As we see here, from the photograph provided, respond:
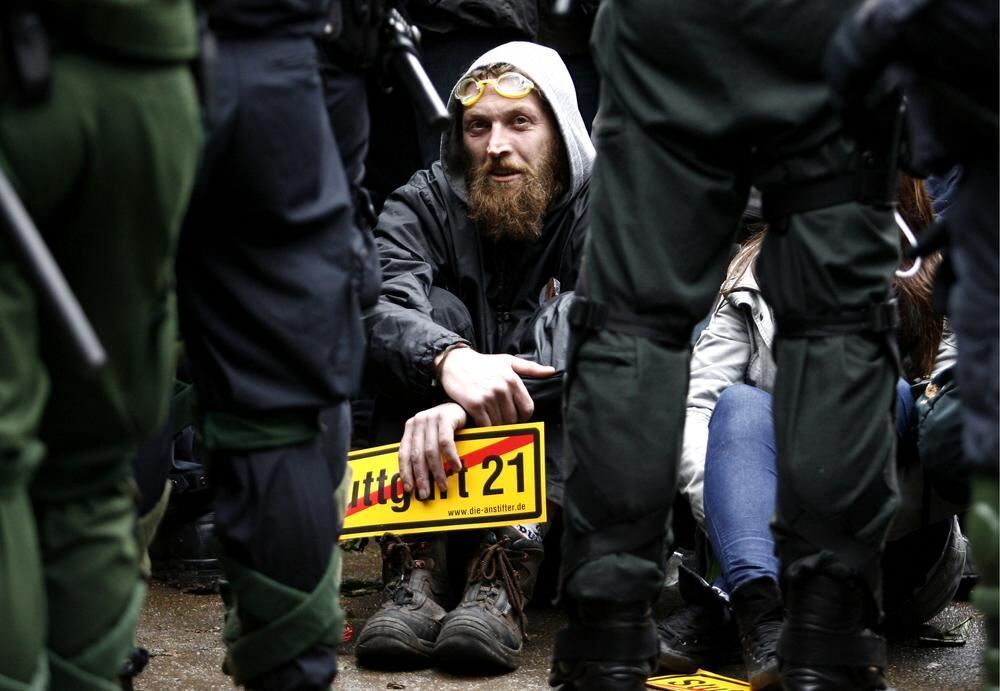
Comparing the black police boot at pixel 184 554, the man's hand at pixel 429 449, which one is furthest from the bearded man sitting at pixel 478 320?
the black police boot at pixel 184 554

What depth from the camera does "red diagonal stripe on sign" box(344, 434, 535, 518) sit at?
3375 mm

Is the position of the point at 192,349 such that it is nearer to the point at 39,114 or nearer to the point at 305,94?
the point at 305,94

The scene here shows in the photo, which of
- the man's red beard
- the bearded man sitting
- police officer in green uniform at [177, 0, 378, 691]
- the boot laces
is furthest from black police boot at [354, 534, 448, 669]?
police officer in green uniform at [177, 0, 378, 691]

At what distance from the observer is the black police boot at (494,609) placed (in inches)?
124

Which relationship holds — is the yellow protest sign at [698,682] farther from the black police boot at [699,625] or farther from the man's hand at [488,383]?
the man's hand at [488,383]

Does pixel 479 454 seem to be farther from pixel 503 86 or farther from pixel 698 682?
pixel 503 86

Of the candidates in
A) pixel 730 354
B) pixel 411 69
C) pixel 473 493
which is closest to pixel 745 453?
pixel 730 354

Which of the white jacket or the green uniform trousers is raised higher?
the green uniform trousers

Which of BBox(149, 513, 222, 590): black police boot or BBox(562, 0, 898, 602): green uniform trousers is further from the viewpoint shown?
BBox(149, 513, 222, 590): black police boot

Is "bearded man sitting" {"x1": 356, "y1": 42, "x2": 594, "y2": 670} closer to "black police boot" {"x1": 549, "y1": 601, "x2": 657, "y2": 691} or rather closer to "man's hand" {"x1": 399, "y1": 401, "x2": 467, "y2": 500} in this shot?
"man's hand" {"x1": 399, "y1": 401, "x2": 467, "y2": 500}

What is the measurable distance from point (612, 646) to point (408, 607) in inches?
41.1

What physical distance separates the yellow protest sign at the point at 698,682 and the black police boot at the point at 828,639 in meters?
0.70

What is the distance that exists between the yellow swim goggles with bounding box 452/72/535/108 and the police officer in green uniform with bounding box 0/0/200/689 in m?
2.13

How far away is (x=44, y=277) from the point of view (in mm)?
1468
